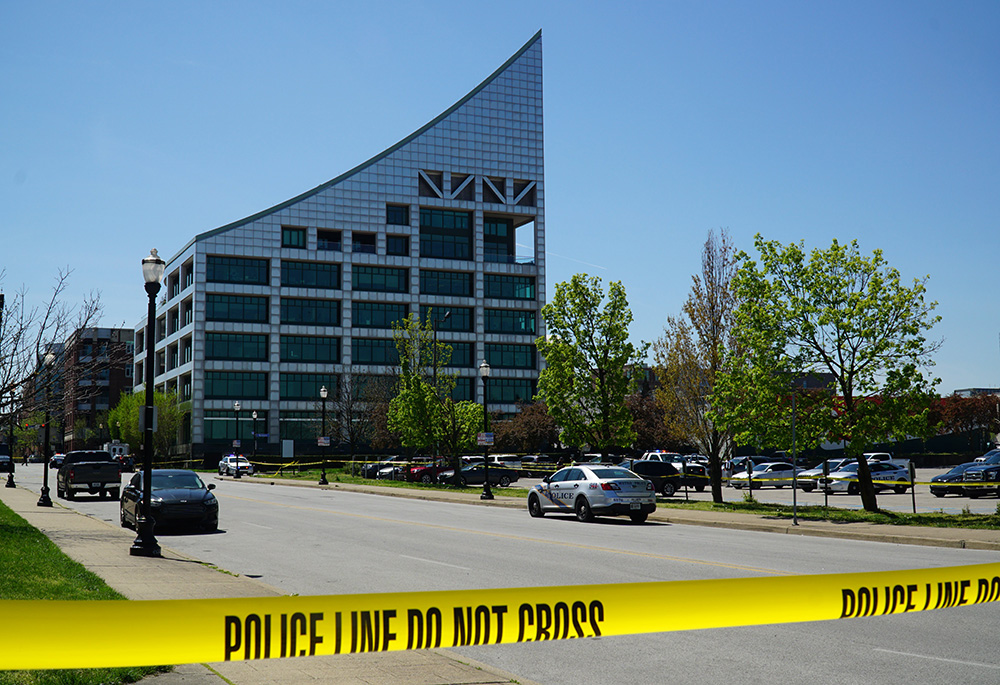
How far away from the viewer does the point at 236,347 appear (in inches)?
3573

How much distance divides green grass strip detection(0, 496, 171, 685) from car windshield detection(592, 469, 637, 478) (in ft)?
44.9

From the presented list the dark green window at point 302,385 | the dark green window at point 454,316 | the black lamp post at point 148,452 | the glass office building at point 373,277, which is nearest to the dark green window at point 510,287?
the glass office building at point 373,277

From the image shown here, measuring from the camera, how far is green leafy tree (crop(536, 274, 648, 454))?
37500 millimetres

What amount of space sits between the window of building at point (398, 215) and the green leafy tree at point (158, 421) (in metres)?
28.8

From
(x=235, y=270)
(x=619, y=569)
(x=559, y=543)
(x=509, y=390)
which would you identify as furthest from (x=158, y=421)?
(x=619, y=569)

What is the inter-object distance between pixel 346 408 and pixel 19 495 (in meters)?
39.2

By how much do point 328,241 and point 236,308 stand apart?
11.7m

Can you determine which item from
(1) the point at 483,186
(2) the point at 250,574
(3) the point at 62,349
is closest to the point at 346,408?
(1) the point at 483,186

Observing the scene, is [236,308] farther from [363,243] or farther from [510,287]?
[510,287]

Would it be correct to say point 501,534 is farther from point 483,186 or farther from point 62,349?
point 483,186

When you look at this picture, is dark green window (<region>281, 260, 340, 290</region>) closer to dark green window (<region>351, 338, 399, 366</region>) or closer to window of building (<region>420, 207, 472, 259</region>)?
dark green window (<region>351, 338, 399, 366</region>)

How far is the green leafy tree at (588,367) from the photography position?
37.5 m

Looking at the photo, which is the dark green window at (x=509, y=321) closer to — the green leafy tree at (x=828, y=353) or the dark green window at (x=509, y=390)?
the dark green window at (x=509, y=390)

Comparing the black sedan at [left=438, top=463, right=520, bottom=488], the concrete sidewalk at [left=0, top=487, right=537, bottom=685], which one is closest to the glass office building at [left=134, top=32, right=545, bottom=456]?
the black sedan at [left=438, top=463, right=520, bottom=488]
